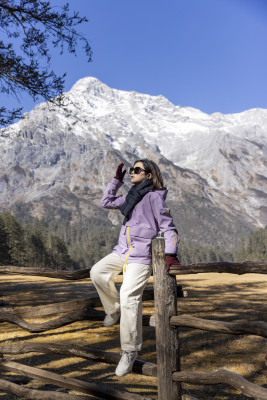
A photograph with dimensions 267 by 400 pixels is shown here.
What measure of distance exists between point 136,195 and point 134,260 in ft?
2.67

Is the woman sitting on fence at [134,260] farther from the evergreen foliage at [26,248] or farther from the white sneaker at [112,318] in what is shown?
the evergreen foliage at [26,248]

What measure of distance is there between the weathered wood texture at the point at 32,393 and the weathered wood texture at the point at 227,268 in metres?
2.05

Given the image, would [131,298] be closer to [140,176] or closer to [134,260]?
[134,260]

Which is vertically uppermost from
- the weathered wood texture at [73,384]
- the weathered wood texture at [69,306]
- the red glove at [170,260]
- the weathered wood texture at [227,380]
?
the red glove at [170,260]

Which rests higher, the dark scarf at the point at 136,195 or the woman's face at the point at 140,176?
the woman's face at the point at 140,176

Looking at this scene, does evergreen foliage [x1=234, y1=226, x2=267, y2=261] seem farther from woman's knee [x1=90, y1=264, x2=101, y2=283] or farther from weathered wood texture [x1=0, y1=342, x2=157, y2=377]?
woman's knee [x1=90, y1=264, x2=101, y2=283]

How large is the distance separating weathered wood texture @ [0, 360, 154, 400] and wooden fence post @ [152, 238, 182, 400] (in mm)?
347

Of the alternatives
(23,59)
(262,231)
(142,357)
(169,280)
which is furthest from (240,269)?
(262,231)

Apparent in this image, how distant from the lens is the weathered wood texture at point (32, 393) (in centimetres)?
445

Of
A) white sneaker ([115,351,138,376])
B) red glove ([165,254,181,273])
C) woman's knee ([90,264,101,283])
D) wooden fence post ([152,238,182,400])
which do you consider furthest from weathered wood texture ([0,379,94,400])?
red glove ([165,254,181,273])

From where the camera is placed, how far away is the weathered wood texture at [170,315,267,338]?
11.8 feet

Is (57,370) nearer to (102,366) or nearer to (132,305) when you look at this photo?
(102,366)

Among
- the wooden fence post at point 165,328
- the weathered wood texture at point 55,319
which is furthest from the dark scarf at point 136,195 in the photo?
the weathered wood texture at point 55,319

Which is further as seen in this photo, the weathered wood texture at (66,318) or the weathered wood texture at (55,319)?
the weathered wood texture at (55,319)
